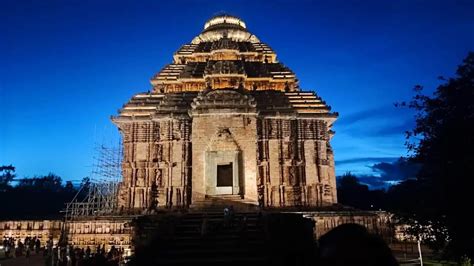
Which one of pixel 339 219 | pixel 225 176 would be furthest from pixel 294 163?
pixel 339 219

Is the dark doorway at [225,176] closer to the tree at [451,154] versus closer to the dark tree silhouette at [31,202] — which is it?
the tree at [451,154]

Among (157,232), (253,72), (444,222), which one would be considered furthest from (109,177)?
(444,222)

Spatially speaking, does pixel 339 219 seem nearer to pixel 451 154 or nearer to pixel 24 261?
pixel 451 154

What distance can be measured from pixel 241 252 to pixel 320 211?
1066 cm

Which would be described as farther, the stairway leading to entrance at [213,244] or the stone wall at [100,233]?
the stone wall at [100,233]

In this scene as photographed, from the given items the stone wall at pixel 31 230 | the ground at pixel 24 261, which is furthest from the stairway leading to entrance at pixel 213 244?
the stone wall at pixel 31 230

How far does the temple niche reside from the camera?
874 inches

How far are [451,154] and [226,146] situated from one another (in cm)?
1428

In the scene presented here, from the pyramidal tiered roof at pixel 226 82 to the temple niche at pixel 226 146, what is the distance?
0.22ft

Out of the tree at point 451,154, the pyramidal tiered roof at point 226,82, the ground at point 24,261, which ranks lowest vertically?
the ground at point 24,261

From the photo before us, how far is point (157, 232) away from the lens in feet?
39.3

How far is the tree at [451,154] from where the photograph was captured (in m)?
8.47

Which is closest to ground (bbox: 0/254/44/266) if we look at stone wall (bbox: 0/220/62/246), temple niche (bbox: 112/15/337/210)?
stone wall (bbox: 0/220/62/246)

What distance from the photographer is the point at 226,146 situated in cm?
2233
